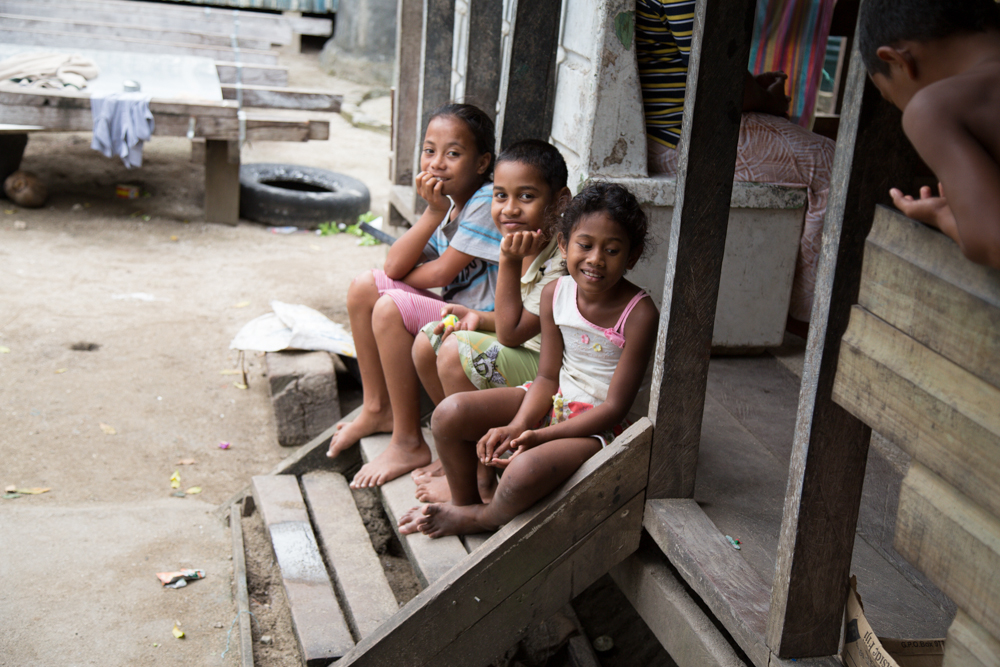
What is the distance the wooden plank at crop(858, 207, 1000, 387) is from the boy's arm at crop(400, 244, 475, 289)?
201 cm

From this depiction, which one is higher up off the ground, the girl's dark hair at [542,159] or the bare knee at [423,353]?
the girl's dark hair at [542,159]

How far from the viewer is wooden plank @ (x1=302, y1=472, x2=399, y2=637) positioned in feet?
9.29

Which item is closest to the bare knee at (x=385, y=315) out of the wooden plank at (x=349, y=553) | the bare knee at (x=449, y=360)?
the bare knee at (x=449, y=360)

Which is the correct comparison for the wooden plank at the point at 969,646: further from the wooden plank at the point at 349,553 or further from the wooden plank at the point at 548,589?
the wooden plank at the point at 349,553

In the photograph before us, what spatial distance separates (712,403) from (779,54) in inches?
108

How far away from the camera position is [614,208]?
2463 mm

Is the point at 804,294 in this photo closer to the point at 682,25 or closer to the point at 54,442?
the point at 682,25

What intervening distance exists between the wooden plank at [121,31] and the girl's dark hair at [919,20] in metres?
9.80

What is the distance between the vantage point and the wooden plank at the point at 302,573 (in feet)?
8.83

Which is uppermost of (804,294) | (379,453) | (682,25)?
(682,25)

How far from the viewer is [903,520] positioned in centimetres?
140

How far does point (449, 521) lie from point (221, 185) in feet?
19.2

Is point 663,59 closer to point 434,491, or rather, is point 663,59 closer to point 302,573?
point 434,491

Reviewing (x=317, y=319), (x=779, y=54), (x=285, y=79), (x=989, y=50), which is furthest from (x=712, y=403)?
(x=285, y=79)
